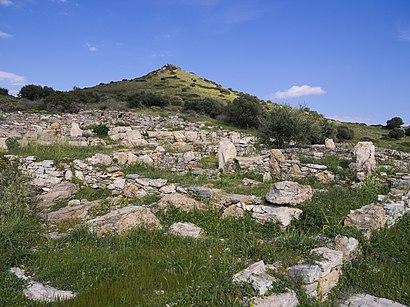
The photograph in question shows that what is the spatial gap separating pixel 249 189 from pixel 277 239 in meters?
3.20

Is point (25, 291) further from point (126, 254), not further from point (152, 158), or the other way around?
point (152, 158)

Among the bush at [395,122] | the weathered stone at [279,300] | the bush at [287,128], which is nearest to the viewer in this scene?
the weathered stone at [279,300]

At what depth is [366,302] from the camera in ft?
13.1

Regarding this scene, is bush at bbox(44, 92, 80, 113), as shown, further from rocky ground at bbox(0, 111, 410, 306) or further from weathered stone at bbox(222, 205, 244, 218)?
weathered stone at bbox(222, 205, 244, 218)

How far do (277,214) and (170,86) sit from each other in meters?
52.8

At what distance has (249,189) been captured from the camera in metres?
8.60

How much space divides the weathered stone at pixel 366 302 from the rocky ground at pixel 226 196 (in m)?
0.01

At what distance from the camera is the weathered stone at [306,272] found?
3.84 m

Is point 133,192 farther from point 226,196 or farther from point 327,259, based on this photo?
point 327,259

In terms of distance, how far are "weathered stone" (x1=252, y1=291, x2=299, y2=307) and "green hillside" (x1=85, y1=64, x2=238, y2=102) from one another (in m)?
44.3

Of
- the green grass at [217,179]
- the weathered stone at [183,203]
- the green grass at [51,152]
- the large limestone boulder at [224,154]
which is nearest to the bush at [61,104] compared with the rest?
the green grass at [51,152]

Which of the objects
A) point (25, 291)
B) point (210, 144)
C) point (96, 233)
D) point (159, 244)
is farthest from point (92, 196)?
point (210, 144)

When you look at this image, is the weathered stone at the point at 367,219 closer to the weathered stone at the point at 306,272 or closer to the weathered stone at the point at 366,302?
the weathered stone at the point at 366,302

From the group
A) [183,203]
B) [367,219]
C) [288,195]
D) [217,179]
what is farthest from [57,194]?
[367,219]
